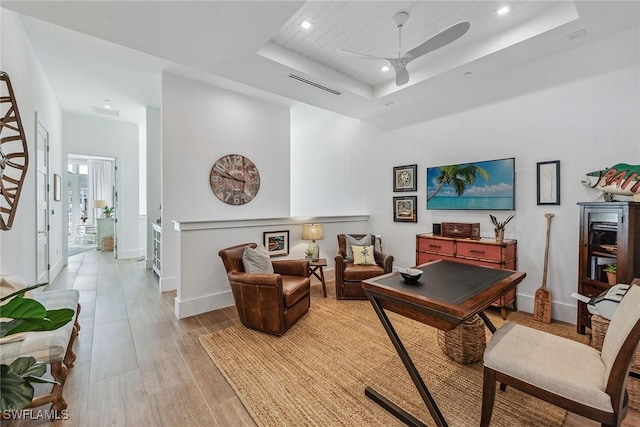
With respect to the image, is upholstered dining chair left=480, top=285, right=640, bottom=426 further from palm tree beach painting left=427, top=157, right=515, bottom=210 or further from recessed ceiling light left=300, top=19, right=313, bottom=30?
recessed ceiling light left=300, top=19, right=313, bottom=30

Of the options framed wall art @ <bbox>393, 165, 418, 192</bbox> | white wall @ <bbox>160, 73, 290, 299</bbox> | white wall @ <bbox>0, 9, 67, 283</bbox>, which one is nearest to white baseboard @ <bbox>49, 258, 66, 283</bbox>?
white wall @ <bbox>0, 9, 67, 283</bbox>

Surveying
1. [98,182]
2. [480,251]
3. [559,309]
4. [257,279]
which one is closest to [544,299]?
[559,309]

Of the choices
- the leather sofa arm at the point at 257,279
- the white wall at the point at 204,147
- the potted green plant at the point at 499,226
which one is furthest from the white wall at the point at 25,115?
Answer: the potted green plant at the point at 499,226

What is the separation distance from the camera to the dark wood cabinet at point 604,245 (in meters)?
2.43

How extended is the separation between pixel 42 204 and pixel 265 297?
393cm

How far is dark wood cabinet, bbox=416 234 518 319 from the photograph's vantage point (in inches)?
126

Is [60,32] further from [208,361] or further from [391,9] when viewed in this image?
[208,361]

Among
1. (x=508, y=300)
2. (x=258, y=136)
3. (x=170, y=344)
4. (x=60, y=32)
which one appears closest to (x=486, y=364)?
(x=508, y=300)

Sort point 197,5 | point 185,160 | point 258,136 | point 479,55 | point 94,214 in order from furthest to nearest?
point 94,214
point 258,136
point 185,160
point 479,55
point 197,5

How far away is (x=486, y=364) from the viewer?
159 cm

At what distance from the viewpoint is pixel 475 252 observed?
3418 millimetres

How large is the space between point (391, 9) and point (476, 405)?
3.39 metres

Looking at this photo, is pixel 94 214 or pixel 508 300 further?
pixel 94 214

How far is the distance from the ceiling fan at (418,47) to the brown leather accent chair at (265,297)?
7.66 ft
